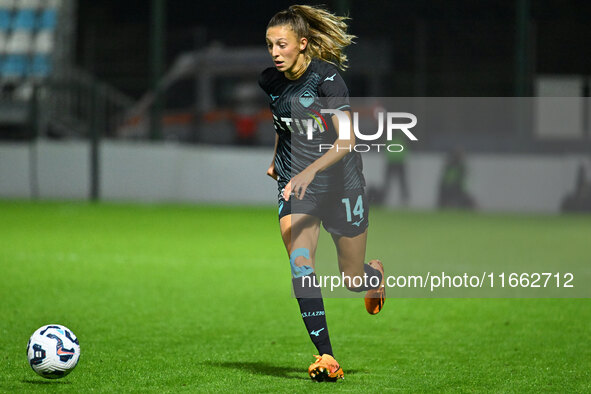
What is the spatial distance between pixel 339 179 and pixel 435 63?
16925mm

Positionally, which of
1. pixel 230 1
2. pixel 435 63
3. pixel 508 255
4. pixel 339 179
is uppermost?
pixel 230 1

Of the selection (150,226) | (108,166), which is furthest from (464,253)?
(108,166)

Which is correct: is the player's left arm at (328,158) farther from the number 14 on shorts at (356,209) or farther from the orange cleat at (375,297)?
the orange cleat at (375,297)

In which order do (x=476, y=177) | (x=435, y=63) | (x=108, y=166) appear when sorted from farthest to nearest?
1. (x=435, y=63)
2. (x=108, y=166)
3. (x=476, y=177)

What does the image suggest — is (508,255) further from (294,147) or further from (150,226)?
(294,147)

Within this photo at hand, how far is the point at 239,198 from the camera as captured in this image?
64.9ft

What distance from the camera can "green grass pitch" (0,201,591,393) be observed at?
486 centimetres

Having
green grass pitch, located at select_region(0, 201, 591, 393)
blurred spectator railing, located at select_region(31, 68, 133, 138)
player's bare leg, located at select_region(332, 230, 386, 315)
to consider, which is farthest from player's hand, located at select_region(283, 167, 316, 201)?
blurred spectator railing, located at select_region(31, 68, 133, 138)

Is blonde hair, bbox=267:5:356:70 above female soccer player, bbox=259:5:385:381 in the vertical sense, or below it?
above

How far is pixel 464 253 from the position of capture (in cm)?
1118

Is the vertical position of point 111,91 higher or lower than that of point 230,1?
lower

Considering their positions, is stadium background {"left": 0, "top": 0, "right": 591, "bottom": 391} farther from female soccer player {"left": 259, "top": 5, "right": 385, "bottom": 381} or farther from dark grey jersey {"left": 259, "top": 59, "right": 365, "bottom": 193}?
dark grey jersey {"left": 259, "top": 59, "right": 365, "bottom": 193}

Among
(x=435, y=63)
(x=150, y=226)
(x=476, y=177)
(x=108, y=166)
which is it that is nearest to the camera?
(x=150, y=226)

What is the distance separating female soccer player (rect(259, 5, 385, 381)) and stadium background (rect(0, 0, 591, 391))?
50 centimetres
